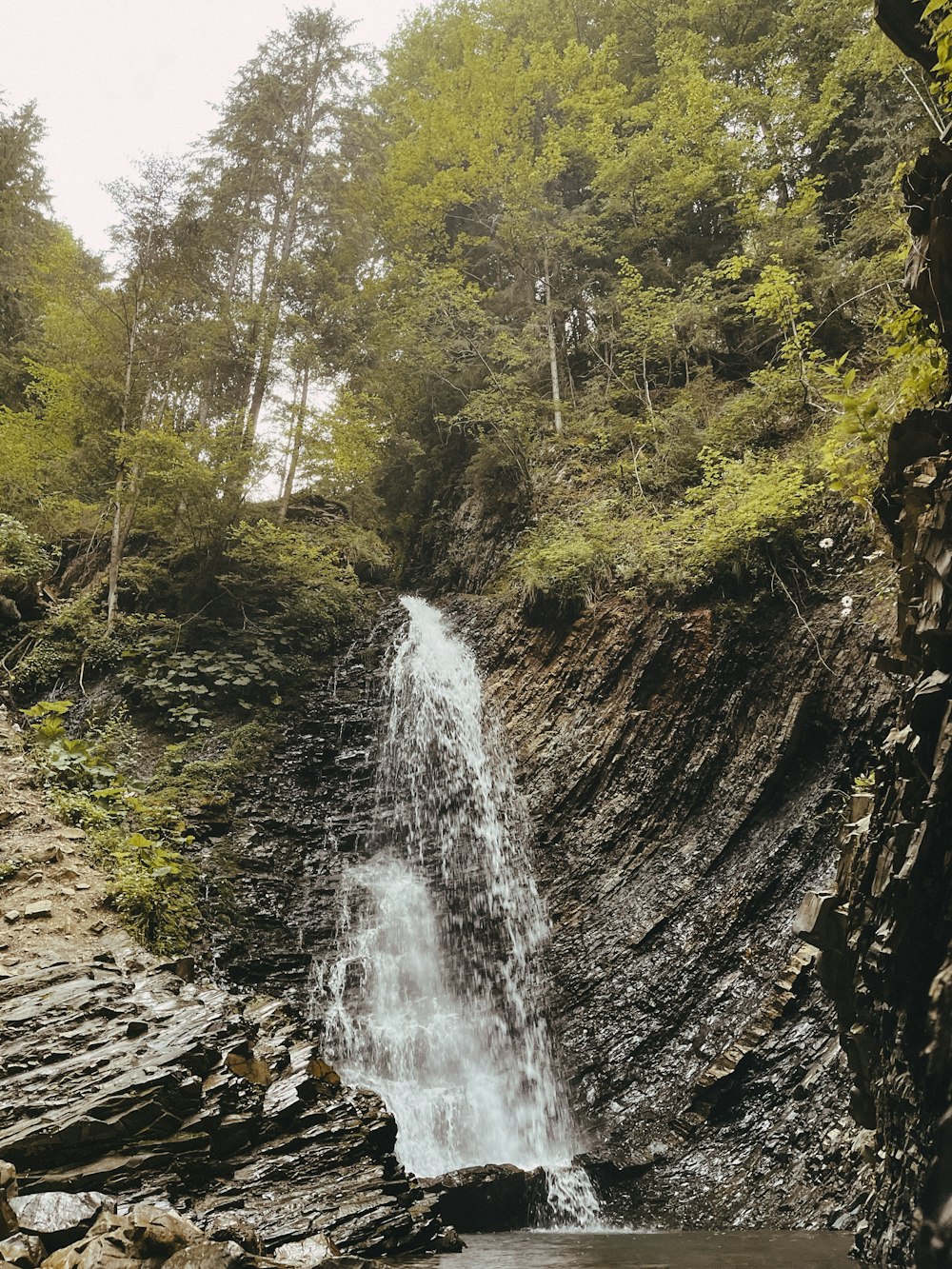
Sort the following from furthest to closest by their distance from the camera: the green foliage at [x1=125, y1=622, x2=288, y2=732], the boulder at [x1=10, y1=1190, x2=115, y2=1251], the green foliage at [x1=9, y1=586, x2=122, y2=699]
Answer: the green foliage at [x1=9, y1=586, x2=122, y2=699] < the green foliage at [x1=125, y1=622, x2=288, y2=732] < the boulder at [x1=10, y1=1190, x2=115, y2=1251]

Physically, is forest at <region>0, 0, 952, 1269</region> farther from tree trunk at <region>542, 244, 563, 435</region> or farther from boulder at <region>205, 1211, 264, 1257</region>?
tree trunk at <region>542, 244, 563, 435</region>

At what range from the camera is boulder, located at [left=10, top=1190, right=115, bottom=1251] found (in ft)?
12.0

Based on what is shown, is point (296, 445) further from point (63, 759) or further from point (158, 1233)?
point (158, 1233)

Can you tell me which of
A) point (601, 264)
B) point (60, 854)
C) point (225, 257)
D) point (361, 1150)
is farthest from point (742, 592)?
point (225, 257)

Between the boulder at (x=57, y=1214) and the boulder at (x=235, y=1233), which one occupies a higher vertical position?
the boulder at (x=57, y=1214)

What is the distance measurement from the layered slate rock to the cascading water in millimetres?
2622

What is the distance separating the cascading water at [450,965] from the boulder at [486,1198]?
0.39 metres

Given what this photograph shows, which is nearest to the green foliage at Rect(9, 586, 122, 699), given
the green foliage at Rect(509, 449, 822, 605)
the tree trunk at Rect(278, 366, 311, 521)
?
the tree trunk at Rect(278, 366, 311, 521)

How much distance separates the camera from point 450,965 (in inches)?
387

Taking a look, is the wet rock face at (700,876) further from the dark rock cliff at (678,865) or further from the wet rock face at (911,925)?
the wet rock face at (911,925)

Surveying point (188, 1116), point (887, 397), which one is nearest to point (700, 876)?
point (887, 397)

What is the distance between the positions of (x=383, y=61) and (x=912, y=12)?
21.6 m

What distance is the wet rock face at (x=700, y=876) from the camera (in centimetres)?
741

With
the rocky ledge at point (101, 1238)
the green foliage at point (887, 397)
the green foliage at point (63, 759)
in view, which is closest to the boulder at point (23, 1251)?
the rocky ledge at point (101, 1238)
